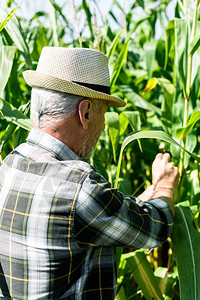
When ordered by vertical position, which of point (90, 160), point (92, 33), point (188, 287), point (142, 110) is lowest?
point (188, 287)

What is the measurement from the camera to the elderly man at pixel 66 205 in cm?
89

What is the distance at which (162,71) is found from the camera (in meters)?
1.83

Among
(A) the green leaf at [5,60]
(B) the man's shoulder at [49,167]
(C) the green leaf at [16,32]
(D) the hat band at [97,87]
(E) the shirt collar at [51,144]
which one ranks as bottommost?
(B) the man's shoulder at [49,167]

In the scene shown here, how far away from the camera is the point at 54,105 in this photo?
3.16 ft

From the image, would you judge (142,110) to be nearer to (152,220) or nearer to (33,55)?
(33,55)

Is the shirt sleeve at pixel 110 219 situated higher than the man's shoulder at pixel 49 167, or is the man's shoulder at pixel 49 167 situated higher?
the man's shoulder at pixel 49 167

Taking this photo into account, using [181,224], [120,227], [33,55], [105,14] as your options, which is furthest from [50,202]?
[105,14]

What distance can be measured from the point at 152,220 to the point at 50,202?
0.86 ft

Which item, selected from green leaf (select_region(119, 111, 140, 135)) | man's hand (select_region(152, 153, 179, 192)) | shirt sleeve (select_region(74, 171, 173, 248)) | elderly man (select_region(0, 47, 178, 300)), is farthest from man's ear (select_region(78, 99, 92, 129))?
green leaf (select_region(119, 111, 140, 135))

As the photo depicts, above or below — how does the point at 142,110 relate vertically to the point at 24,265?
above

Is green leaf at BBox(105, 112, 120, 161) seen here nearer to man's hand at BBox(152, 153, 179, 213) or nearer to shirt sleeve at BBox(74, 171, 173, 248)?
Answer: man's hand at BBox(152, 153, 179, 213)

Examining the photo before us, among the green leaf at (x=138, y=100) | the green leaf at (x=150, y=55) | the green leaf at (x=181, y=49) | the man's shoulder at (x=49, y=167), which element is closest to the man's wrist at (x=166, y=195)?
the man's shoulder at (x=49, y=167)

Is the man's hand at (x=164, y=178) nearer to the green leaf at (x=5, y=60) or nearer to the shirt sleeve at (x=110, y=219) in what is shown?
the shirt sleeve at (x=110, y=219)

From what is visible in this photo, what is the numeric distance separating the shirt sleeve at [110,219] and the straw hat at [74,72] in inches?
8.4
